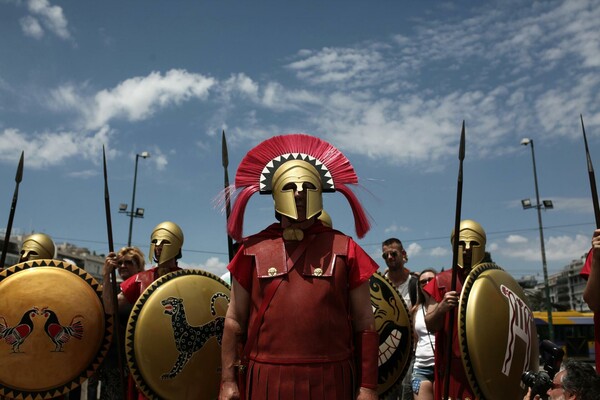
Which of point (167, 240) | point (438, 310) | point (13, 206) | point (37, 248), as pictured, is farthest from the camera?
point (37, 248)

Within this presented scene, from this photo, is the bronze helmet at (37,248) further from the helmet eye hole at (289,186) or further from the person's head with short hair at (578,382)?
the person's head with short hair at (578,382)

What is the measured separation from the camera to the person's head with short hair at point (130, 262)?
5.41m

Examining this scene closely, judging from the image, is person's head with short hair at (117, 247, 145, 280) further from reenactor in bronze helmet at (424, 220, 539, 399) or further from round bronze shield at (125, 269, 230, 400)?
reenactor in bronze helmet at (424, 220, 539, 399)

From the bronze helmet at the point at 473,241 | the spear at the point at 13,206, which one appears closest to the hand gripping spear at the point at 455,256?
the bronze helmet at the point at 473,241

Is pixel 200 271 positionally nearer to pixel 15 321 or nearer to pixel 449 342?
pixel 15 321

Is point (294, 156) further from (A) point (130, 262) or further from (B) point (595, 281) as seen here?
(A) point (130, 262)

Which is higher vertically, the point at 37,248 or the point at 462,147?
the point at 462,147

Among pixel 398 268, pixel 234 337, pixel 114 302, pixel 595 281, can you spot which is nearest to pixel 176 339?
pixel 114 302

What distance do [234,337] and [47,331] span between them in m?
2.10

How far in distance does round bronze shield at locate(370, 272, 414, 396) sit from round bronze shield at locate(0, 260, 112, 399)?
2.21m

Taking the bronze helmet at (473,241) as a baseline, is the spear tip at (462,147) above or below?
above

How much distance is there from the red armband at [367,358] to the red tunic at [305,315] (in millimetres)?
49

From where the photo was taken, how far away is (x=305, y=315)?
2871mm

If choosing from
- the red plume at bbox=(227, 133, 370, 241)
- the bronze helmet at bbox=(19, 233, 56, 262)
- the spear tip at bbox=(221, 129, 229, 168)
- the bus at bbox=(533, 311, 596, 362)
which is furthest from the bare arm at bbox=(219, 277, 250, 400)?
the bus at bbox=(533, 311, 596, 362)
